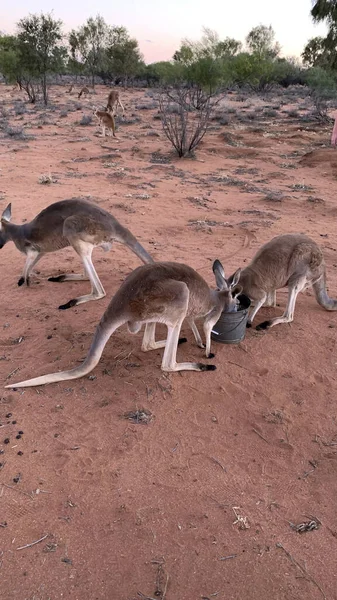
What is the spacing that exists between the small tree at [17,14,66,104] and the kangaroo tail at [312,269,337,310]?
25.3 meters

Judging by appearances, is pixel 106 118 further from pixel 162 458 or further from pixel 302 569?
pixel 302 569

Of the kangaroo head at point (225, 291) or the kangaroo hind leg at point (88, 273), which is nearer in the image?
the kangaroo head at point (225, 291)

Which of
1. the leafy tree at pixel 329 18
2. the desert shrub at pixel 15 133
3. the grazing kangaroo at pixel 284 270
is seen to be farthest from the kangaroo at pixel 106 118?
the grazing kangaroo at pixel 284 270

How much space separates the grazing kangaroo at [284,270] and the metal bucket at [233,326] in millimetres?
285

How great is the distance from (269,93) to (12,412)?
38714 mm

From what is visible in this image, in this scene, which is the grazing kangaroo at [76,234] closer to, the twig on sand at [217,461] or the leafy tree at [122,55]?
the twig on sand at [217,461]

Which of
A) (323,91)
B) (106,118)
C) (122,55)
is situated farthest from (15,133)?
(122,55)

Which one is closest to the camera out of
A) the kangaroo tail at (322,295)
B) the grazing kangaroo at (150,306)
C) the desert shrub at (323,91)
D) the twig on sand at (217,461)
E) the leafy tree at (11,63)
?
the twig on sand at (217,461)

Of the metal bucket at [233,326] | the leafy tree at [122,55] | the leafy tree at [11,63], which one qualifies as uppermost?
the leafy tree at [122,55]

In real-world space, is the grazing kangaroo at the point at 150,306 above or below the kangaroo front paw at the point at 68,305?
above

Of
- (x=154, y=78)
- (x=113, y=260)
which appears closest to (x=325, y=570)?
(x=113, y=260)

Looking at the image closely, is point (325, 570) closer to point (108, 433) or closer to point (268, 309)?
point (108, 433)

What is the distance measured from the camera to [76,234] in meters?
4.89

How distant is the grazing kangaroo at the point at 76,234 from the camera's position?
4.91 meters
